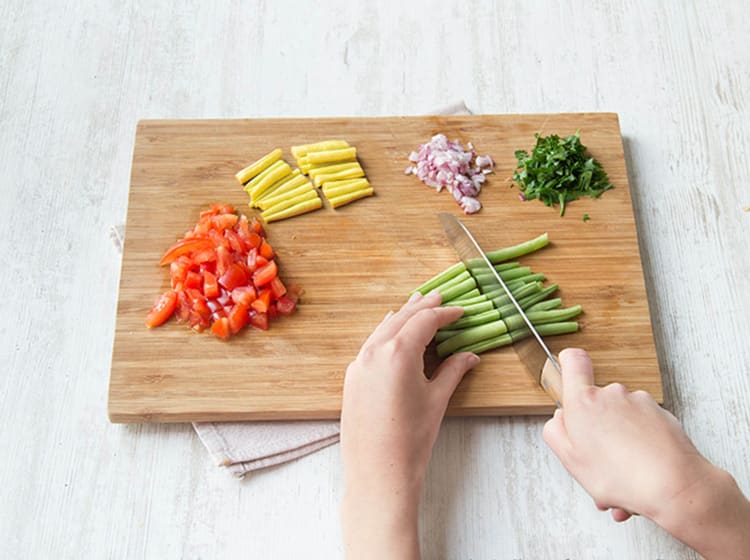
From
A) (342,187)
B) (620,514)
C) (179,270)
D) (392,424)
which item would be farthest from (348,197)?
(620,514)

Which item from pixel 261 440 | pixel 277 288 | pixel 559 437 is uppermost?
pixel 559 437

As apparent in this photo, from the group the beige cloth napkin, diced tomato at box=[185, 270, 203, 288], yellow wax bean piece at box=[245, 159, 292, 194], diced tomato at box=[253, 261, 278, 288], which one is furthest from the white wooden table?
diced tomato at box=[253, 261, 278, 288]

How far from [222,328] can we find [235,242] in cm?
34

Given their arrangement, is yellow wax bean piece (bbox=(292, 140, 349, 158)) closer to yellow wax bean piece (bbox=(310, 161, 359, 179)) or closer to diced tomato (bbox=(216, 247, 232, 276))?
yellow wax bean piece (bbox=(310, 161, 359, 179))

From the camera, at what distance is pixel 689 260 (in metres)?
3.25

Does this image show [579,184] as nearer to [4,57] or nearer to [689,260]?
[689,260]

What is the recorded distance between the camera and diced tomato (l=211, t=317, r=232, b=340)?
290 centimetres

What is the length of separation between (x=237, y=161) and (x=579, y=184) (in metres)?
1.35

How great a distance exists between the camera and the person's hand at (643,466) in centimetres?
222

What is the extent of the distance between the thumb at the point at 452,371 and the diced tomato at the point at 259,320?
0.63 metres

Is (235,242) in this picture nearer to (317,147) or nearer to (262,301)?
(262,301)

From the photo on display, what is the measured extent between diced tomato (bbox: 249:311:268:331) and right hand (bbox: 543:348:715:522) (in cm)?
105

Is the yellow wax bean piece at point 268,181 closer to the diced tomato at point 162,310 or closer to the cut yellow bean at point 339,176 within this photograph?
the cut yellow bean at point 339,176

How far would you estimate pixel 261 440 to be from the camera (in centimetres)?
286
